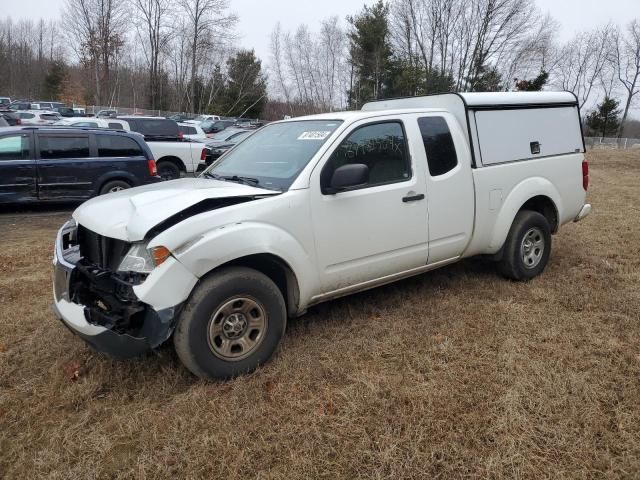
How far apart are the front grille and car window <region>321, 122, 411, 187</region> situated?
1473 mm

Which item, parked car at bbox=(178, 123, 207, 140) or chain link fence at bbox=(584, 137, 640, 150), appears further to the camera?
chain link fence at bbox=(584, 137, 640, 150)

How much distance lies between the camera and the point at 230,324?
3.17 m

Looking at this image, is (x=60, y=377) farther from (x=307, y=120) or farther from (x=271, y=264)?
(x=307, y=120)

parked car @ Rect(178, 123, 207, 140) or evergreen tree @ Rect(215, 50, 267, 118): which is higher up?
evergreen tree @ Rect(215, 50, 267, 118)

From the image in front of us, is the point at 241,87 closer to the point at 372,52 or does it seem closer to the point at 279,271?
the point at 372,52

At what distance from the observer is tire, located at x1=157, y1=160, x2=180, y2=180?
532 inches

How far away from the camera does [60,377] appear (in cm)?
332

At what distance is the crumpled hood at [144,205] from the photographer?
9.72ft

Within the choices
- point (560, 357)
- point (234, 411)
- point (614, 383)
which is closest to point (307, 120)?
point (234, 411)

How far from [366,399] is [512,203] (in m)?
2.77

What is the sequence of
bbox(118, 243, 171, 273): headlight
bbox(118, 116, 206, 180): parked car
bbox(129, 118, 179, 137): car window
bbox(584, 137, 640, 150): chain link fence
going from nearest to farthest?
bbox(118, 243, 171, 273): headlight
bbox(118, 116, 206, 180): parked car
bbox(129, 118, 179, 137): car window
bbox(584, 137, 640, 150): chain link fence

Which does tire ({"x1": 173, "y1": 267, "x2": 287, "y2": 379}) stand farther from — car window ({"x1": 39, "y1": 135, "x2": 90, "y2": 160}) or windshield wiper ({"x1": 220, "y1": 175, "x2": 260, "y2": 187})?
car window ({"x1": 39, "y1": 135, "x2": 90, "y2": 160})

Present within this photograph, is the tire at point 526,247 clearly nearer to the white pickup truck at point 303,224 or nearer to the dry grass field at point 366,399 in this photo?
the white pickup truck at point 303,224

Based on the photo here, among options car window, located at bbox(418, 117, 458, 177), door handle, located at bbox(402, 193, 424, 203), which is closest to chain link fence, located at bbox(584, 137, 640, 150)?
car window, located at bbox(418, 117, 458, 177)
